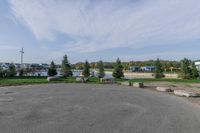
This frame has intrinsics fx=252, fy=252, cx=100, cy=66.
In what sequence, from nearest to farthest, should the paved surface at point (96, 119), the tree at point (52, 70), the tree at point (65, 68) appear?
the paved surface at point (96, 119) < the tree at point (52, 70) < the tree at point (65, 68)

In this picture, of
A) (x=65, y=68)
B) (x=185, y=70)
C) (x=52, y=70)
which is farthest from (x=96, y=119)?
(x=52, y=70)

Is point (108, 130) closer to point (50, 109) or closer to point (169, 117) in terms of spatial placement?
point (169, 117)

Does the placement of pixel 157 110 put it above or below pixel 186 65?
below

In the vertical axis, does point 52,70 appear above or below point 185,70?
above

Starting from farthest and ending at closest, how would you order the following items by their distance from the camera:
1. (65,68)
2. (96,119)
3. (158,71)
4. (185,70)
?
(65,68), (158,71), (185,70), (96,119)

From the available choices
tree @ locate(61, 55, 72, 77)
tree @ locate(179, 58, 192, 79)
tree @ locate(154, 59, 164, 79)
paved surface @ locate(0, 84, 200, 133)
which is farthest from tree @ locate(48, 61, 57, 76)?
paved surface @ locate(0, 84, 200, 133)

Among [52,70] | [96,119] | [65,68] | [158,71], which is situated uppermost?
[65,68]

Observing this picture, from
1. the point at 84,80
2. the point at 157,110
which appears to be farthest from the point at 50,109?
the point at 84,80

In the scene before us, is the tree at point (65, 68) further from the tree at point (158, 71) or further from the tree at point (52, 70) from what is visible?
the tree at point (158, 71)

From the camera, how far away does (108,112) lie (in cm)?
1205

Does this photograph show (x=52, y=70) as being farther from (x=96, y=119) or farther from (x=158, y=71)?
(x=96, y=119)

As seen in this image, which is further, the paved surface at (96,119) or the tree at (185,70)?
the tree at (185,70)

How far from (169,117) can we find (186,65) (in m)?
32.6

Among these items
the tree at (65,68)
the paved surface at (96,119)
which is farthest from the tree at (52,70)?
the paved surface at (96,119)
